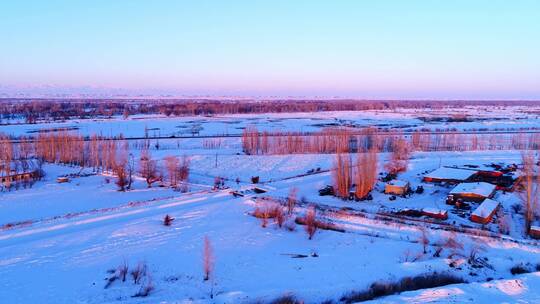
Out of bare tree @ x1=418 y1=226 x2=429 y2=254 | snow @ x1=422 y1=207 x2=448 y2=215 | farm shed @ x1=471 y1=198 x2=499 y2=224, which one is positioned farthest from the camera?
snow @ x1=422 y1=207 x2=448 y2=215

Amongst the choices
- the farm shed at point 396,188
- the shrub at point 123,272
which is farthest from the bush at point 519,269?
the shrub at point 123,272

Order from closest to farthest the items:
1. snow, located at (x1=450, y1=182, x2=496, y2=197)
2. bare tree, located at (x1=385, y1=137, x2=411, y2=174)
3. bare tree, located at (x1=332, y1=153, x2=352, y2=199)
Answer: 1. snow, located at (x1=450, y1=182, x2=496, y2=197)
2. bare tree, located at (x1=332, y1=153, x2=352, y2=199)
3. bare tree, located at (x1=385, y1=137, x2=411, y2=174)

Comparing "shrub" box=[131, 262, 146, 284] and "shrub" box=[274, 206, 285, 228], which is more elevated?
"shrub" box=[274, 206, 285, 228]

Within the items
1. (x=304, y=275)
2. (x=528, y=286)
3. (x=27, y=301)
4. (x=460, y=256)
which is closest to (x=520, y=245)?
(x=460, y=256)

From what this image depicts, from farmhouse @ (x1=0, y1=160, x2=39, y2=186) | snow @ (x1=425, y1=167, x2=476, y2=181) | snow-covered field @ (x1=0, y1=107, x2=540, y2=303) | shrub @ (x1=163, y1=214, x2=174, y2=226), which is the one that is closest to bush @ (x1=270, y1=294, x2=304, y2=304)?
snow-covered field @ (x1=0, y1=107, x2=540, y2=303)

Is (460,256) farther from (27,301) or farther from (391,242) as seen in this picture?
(27,301)

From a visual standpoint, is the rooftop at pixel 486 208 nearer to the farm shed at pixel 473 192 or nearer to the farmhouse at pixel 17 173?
the farm shed at pixel 473 192

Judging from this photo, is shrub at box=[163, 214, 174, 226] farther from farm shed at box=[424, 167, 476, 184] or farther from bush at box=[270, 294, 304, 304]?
farm shed at box=[424, 167, 476, 184]
